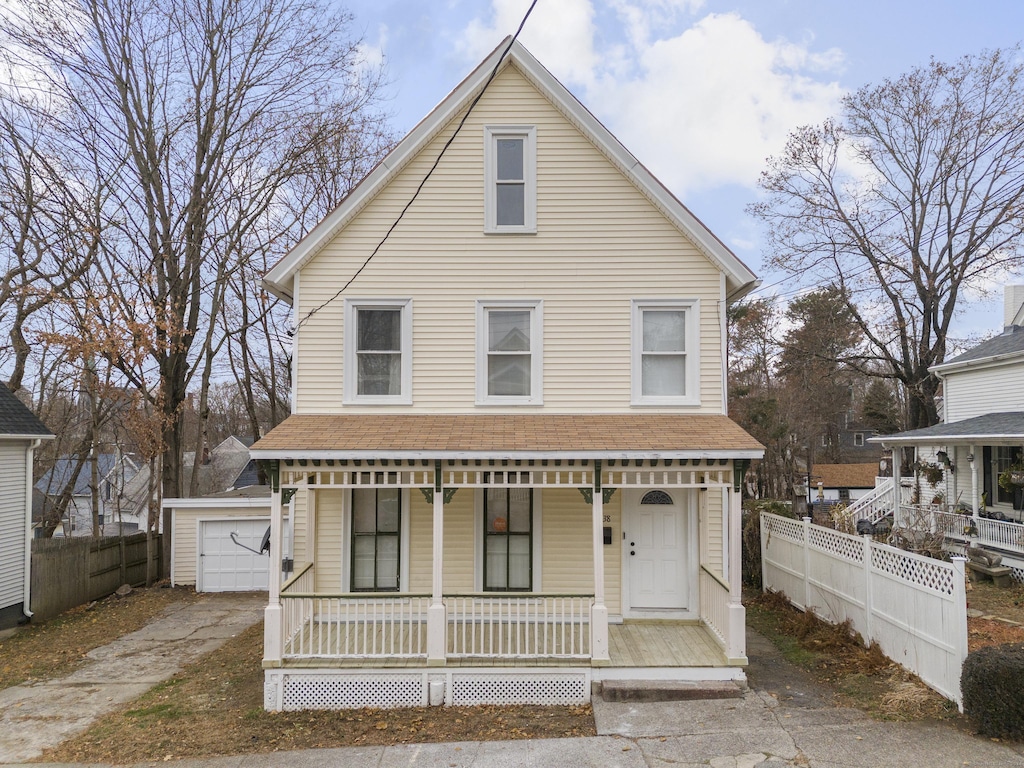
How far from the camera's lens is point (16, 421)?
1166cm

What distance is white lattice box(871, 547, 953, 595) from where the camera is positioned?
266 inches

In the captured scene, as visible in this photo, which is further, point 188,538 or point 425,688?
point 188,538

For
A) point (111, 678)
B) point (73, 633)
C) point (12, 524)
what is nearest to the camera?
point (111, 678)

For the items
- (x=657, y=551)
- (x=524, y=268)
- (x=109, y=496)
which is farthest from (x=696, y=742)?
(x=109, y=496)

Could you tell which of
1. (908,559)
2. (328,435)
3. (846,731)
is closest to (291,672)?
(328,435)

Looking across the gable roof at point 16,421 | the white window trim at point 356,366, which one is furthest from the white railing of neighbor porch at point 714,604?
the gable roof at point 16,421

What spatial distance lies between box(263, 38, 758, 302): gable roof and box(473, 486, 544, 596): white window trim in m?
4.76

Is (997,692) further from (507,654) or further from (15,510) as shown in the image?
(15,510)

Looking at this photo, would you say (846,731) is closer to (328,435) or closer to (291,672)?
(291,672)

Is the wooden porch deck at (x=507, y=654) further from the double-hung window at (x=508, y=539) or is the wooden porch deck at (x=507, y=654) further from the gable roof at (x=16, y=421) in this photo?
the gable roof at (x=16, y=421)

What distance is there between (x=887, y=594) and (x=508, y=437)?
18.1ft

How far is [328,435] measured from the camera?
825cm

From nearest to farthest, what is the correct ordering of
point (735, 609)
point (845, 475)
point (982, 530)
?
point (735, 609) → point (982, 530) → point (845, 475)

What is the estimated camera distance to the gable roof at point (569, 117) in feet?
30.9
